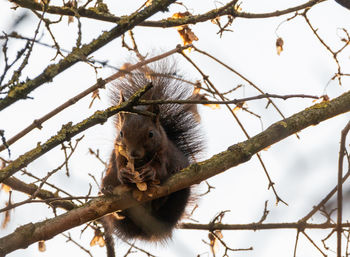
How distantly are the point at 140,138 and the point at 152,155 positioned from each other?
0.14 meters

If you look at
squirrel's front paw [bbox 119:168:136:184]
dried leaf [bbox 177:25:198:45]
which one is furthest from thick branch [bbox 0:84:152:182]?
dried leaf [bbox 177:25:198:45]

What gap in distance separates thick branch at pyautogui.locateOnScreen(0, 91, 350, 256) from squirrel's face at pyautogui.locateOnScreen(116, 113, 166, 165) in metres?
0.48

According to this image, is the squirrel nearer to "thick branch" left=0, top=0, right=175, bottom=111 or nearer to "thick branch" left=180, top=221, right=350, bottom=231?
"thick branch" left=180, top=221, right=350, bottom=231

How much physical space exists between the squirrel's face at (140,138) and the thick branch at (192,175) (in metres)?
0.48

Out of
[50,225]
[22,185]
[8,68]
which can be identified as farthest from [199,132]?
[8,68]

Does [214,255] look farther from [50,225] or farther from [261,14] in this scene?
[261,14]

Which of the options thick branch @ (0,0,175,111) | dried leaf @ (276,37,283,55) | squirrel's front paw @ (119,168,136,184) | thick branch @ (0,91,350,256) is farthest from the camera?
dried leaf @ (276,37,283,55)

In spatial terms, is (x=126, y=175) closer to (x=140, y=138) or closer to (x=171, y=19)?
(x=140, y=138)

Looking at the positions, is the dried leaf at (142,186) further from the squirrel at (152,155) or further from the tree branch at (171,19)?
the tree branch at (171,19)

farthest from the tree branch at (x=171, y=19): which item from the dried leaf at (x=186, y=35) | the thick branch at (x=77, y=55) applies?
the dried leaf at (x=186, y=35)

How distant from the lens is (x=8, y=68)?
5.88ft

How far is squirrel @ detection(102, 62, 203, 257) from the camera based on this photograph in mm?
3035

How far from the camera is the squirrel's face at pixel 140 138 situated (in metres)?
3.08

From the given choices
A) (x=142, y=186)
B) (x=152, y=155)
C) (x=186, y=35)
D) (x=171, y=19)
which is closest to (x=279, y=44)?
(x=186, y=35)
